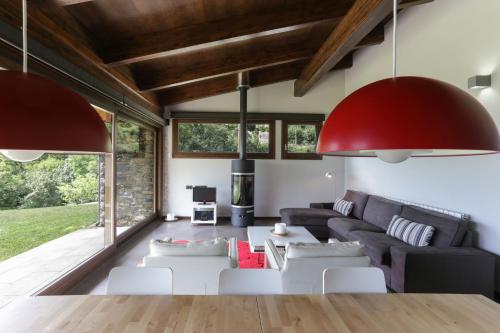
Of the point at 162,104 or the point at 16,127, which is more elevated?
the point at 162,104

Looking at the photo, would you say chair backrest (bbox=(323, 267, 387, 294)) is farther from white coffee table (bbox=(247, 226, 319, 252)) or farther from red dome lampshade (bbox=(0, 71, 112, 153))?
white coffee table (bbox=(247, 226, 319, 252))

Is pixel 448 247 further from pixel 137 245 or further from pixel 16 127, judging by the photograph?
pixel 137 245

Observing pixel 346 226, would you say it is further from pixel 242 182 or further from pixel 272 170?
pixel 272 170

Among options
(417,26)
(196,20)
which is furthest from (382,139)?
(417,26)

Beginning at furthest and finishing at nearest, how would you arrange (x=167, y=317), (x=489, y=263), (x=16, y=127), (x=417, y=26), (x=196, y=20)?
(x=417, y=26)
(x=196, y=20)
(x=489, y=263)
(x=167, y=317)
(x=16, y=127)

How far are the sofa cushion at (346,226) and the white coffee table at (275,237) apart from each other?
0.58 metres

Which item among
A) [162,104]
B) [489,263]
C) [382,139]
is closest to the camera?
[382,139]

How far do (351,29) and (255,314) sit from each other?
3458 millimetres

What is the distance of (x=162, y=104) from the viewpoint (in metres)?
6.68

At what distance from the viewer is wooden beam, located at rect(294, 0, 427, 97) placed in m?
3.12

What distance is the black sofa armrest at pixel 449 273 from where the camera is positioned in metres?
2.89

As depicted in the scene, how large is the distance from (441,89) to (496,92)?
2.98 metres

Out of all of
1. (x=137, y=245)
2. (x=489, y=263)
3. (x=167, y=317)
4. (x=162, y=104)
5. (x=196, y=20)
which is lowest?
(x=137, y=245)

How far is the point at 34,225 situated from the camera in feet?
9.38
